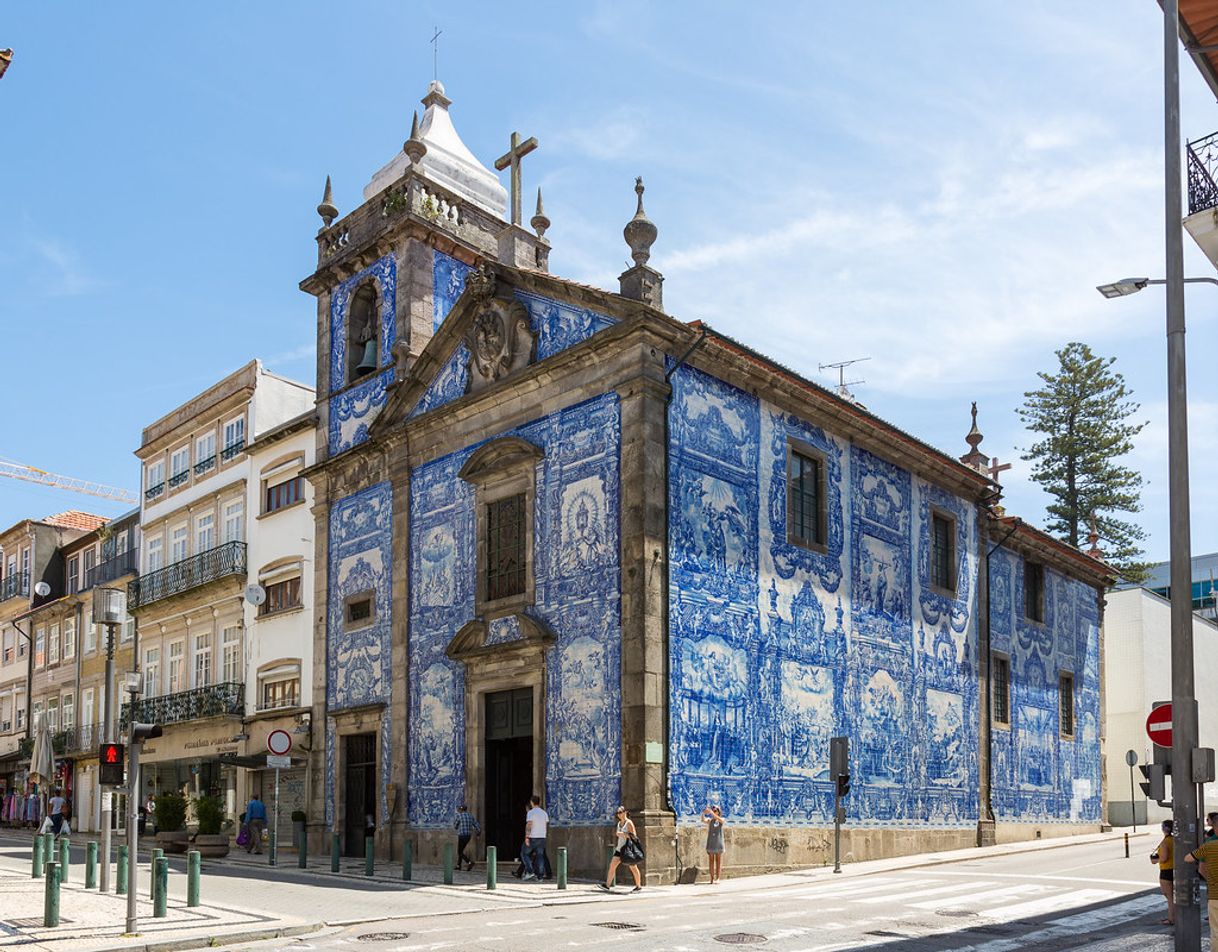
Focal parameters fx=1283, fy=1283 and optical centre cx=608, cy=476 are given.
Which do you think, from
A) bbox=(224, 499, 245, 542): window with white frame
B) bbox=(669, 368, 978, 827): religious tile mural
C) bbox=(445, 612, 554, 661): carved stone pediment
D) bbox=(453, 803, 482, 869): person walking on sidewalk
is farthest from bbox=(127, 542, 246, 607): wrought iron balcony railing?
bbox=(669, 368, 978, 827): religious tile mural

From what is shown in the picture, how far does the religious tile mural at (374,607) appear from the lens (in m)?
26.5

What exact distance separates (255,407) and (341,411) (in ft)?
18.6

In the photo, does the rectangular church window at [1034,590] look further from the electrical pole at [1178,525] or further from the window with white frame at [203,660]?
the electrical pole at [1178,525]

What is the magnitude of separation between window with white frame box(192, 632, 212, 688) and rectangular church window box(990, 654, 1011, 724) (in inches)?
803

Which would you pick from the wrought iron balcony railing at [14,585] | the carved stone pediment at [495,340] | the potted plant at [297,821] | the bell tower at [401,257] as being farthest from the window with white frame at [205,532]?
the wrought iron balcony railing at [14,585]

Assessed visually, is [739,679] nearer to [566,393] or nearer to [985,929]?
[566,393]

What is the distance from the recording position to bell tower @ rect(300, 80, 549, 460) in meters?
27.9

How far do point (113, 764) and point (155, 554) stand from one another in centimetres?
2648

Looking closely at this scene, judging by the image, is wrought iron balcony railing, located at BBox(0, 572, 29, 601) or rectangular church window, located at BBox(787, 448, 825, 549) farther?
wrought iron balcony railing, located at BBox(0, 572, 29, 601)

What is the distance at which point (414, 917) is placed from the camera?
1527 centimetres

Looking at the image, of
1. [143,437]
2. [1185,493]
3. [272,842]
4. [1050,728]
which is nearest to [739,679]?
[272,842]

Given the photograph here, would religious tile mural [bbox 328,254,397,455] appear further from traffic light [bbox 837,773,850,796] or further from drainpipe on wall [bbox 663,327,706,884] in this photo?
traffic light [bbox 837,773,850,796]

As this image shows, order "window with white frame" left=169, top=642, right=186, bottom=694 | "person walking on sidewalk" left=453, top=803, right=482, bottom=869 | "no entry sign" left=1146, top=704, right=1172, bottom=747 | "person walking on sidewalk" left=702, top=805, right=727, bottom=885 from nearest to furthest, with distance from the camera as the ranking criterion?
1. "no entry sign" left=1146, top=704, right=1172, bottom=747
2. "person walking on sidewalk" left=702, top=805, right=727, bottom=885
3. "person walking on sidewalk" left=453, top=803, right=482, bottom=869
4. "window with white frame" left=169, top=642, right=186, bottom=694

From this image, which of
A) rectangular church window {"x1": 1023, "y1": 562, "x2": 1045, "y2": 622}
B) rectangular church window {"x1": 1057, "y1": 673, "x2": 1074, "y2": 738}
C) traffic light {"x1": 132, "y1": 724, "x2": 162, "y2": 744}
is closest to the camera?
traffic light {"x1": 132, "y1": 724, "x2": 162, "y2": 744}
